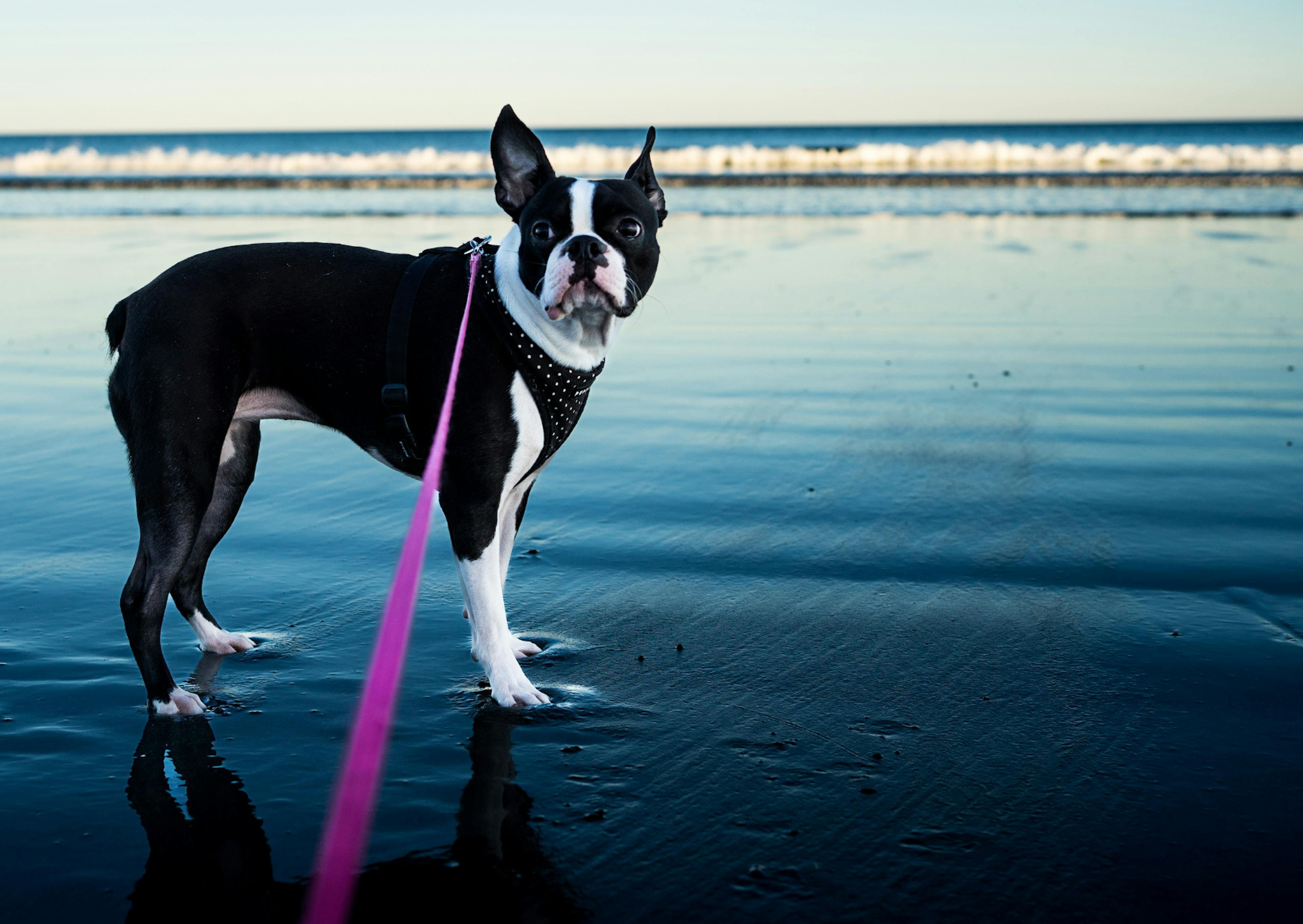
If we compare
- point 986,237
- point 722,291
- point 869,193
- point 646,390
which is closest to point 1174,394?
point 646,390

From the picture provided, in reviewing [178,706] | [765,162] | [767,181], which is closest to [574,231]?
[178,706]

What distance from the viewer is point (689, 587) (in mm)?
4422

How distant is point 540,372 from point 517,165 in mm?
679

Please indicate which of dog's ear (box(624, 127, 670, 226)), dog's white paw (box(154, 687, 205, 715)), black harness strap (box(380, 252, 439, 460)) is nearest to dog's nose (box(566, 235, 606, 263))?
dog's ear (box(624, 127, 670, 226))

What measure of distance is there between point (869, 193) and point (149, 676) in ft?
78.0

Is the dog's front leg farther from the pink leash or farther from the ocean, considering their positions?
the pink leash

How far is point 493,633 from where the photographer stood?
347cm

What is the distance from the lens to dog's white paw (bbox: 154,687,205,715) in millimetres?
3373

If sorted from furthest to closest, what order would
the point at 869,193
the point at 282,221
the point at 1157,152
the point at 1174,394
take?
the point at 1157,152 → the point at 869,193 → the point at 282,221 → the point at 1174,394

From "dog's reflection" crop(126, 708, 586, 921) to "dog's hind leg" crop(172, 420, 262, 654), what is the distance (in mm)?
828

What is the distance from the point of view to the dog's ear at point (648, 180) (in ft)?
12.2

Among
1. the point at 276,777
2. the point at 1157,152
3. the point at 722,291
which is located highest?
the point at 1157,152

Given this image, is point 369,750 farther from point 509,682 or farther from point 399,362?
point 399,362

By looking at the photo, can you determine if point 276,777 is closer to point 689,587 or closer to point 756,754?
point 756,754
